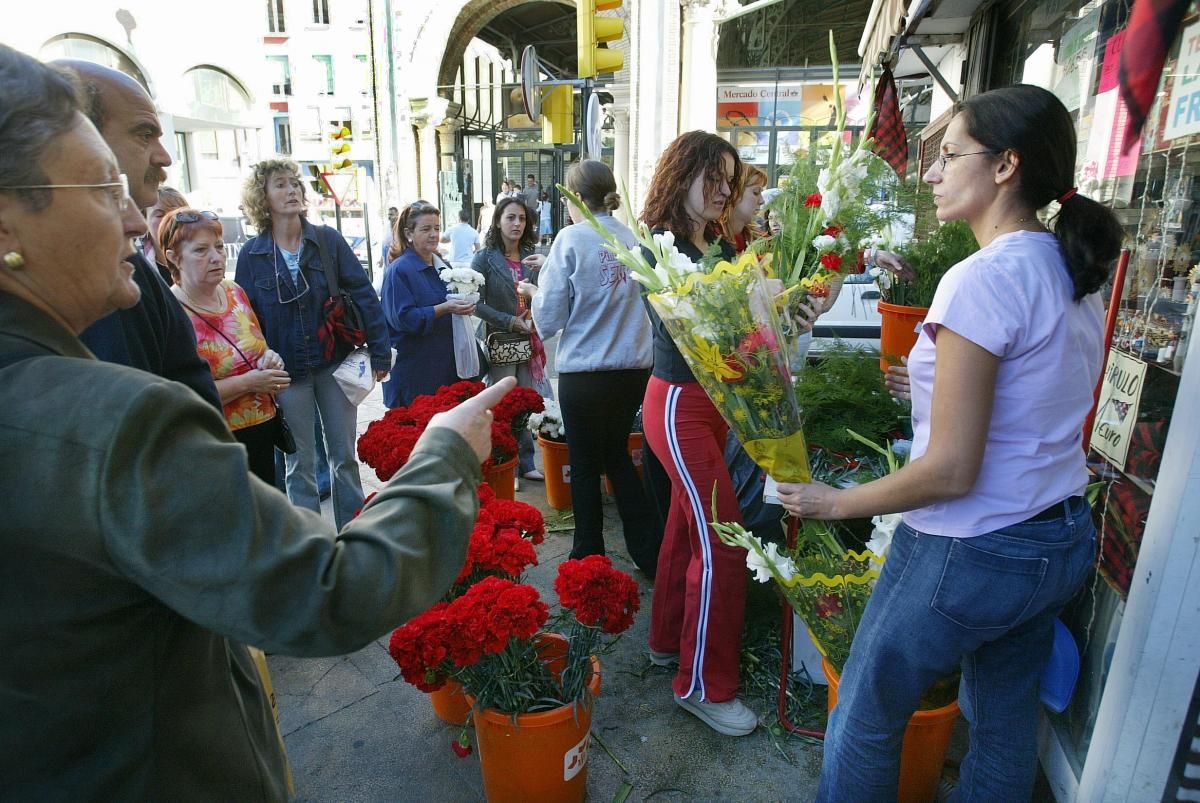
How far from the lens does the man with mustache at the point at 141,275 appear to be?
1657mm

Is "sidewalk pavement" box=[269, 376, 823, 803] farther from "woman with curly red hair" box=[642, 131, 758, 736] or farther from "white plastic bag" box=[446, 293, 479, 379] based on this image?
"white plastic bag" box=[446, 293, 479, 379]

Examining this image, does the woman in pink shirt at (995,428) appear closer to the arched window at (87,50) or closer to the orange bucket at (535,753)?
the orange bucket at (535,753)

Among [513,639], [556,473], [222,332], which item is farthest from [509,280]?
[513,639]

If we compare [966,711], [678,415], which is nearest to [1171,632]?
[966,711]

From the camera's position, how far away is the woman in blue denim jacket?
3.59m

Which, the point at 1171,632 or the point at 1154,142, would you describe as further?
the point at 1154,142

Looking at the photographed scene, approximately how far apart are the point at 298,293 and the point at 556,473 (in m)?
1.87

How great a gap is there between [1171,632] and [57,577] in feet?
6.90

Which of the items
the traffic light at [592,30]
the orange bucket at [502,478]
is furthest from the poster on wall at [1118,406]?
the traffic light at [592,30]

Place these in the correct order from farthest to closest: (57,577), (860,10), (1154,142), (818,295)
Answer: (860,10), (818,295), (1154,142), (57,577)

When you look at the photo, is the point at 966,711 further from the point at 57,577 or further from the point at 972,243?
the point at 57,577

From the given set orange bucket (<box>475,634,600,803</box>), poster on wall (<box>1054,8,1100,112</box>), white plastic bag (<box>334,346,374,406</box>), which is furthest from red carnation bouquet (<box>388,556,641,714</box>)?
poster on wall (<box>1054,8,1100,112</box>)

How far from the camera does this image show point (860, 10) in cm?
1588

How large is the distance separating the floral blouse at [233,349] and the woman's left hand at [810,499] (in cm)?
235
